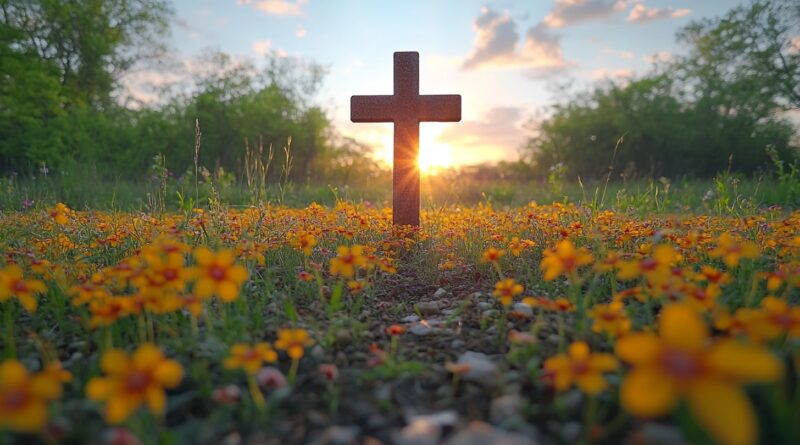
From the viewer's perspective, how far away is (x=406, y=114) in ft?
13.3

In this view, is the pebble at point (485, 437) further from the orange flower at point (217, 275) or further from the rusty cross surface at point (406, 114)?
the rusty cross surface at point (406, 114)

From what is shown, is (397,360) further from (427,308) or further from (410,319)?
(427,308)

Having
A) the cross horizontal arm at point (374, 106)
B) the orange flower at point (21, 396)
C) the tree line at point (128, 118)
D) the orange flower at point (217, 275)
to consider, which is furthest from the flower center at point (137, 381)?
the tree line at point (128, 118)

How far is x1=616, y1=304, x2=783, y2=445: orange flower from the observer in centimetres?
74

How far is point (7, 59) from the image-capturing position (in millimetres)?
17266

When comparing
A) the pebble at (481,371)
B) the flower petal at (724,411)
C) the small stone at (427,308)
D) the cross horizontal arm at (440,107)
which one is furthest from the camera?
the cross horizontal arm at (440,107)

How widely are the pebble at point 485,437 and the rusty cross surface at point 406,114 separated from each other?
2924 millimetres

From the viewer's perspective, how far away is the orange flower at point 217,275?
1.36 meters

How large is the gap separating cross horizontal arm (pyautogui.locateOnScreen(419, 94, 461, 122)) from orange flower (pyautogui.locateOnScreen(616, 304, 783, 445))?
3.33 meters

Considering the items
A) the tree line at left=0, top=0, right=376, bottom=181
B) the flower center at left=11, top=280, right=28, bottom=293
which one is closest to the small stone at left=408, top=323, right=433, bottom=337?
the flower center at left=11, top=280, right=28, bottom=293

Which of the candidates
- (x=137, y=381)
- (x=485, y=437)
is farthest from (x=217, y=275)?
(x=485, y=437)

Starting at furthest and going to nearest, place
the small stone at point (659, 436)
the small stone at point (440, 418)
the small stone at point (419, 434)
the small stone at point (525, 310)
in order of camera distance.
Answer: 1. the small stone at point (525, 310)
2. the small stone at point (440, 418)
3. the small stone at point (419, 434)
4. the small stone at point (659, 436)

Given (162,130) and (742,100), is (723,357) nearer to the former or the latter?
(162,130)

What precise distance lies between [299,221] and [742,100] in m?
19.5
